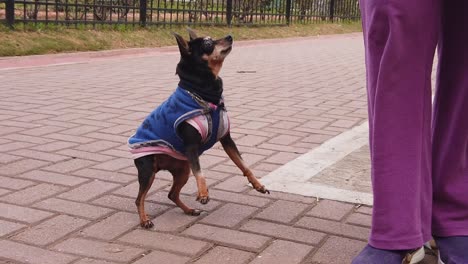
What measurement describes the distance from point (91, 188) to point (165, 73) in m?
5.86

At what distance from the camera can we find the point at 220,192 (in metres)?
3.75

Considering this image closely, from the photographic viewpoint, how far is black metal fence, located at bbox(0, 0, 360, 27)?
12055mm

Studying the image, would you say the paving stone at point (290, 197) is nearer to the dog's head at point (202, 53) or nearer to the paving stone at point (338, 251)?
the paving stone at point (338, 251)

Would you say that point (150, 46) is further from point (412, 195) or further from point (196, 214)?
point (412, 195)

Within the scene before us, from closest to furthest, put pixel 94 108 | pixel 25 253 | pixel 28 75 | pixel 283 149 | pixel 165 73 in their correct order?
pixel 25 253 → pixel 283 149 → pixel 94 108 → pixel 28 75 → pixel 165 73

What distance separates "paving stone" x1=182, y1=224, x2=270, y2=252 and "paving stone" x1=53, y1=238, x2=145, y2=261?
33 centimetres

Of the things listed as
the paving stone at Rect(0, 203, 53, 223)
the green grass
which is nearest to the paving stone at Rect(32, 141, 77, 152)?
the paving stone at Rect(0, 203, 53, 223)

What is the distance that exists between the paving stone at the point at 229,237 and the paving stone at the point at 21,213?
76cm

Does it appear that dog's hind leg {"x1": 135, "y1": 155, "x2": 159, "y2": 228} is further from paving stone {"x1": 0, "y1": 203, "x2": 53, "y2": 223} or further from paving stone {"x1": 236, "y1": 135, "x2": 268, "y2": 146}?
paving stone {"x1": 236, "y1": 135, "x2": 268, "y2": 146}

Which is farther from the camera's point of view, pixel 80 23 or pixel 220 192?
pixel 80 23

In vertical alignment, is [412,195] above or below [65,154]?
above

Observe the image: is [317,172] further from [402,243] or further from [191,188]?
[402,243]

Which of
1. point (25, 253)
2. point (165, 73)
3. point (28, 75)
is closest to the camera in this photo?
point (25, 253)

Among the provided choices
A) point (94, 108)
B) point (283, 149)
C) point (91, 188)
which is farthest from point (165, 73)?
point (91, 188)
